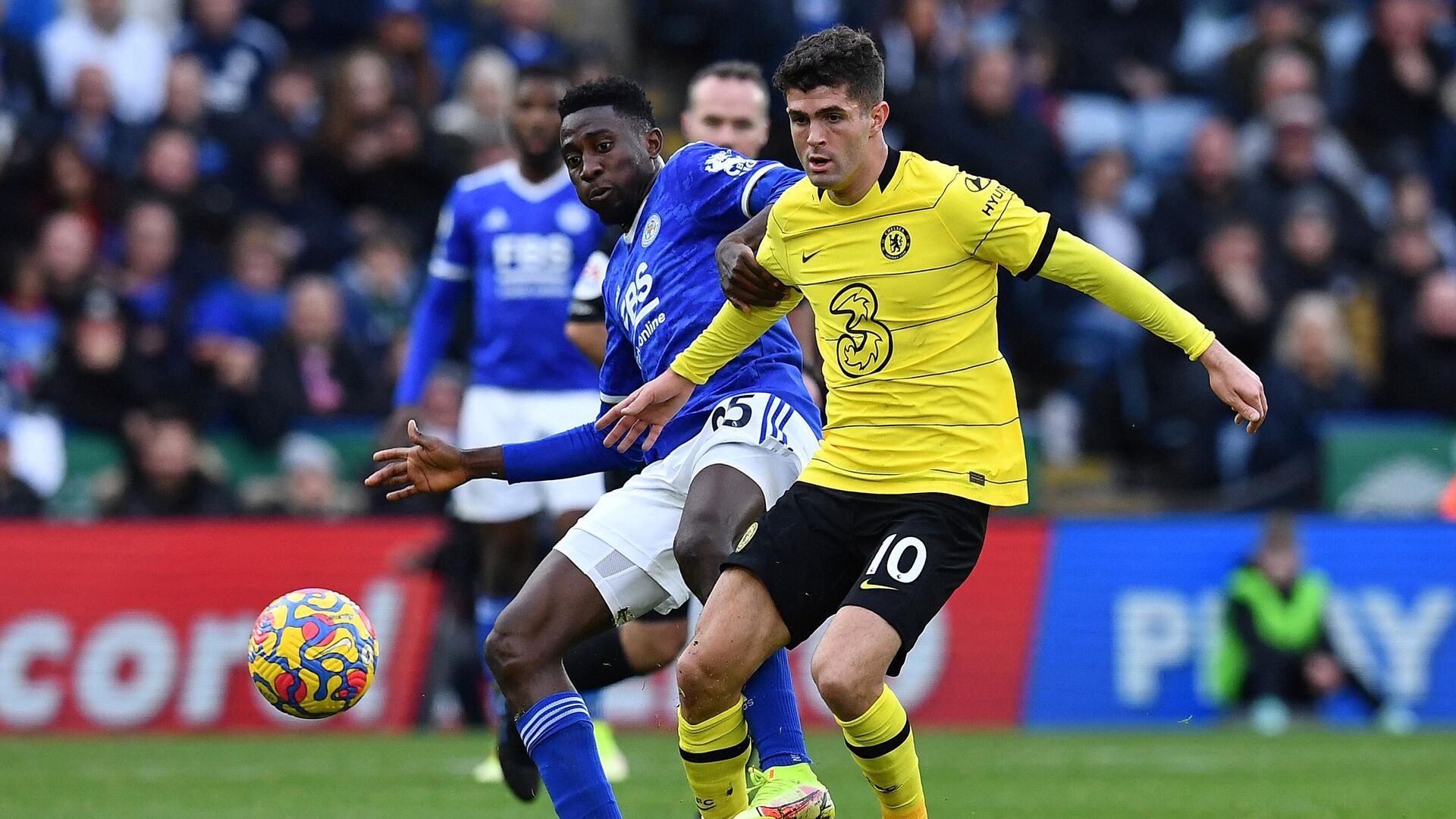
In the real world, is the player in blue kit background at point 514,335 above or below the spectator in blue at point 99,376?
above

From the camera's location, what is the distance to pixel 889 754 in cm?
568

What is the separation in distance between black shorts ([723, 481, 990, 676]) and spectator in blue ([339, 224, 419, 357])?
821 centimetres

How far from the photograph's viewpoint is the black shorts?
5613 mm

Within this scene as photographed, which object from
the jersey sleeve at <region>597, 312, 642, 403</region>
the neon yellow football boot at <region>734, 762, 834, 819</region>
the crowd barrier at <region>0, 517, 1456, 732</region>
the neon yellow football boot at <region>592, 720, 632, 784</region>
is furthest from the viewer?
the crowd barrier at <region>0, 517, 1456, 732</region>

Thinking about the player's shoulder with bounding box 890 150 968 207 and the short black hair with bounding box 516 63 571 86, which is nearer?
the player's shoulder with bounding box 890 150 968 207

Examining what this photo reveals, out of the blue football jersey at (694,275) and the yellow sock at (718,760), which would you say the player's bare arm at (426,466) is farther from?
the yellow sock at (718,760)

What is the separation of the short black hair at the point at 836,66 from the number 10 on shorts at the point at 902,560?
4.10ft

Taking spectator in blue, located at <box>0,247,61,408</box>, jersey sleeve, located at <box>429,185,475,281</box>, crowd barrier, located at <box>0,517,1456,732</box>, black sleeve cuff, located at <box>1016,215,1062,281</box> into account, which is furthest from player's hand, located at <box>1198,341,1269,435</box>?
spectator in blue, located at <box>0,247,61,408</box>

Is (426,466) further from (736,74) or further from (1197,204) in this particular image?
(1197,204)

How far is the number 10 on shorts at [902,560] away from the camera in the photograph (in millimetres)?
5613

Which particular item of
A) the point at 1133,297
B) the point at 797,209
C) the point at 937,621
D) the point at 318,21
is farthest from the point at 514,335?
the point at 318,21

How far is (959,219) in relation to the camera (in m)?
5.69

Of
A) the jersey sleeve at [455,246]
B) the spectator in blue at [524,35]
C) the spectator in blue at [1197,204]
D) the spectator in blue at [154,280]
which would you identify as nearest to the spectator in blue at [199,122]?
the spectator in blue at [154,280]

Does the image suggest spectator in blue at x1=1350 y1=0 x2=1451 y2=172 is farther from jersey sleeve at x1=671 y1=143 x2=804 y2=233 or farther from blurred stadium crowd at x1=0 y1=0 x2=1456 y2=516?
jersey sleeve at x1=671 y1=143 x2=804 y2=233
